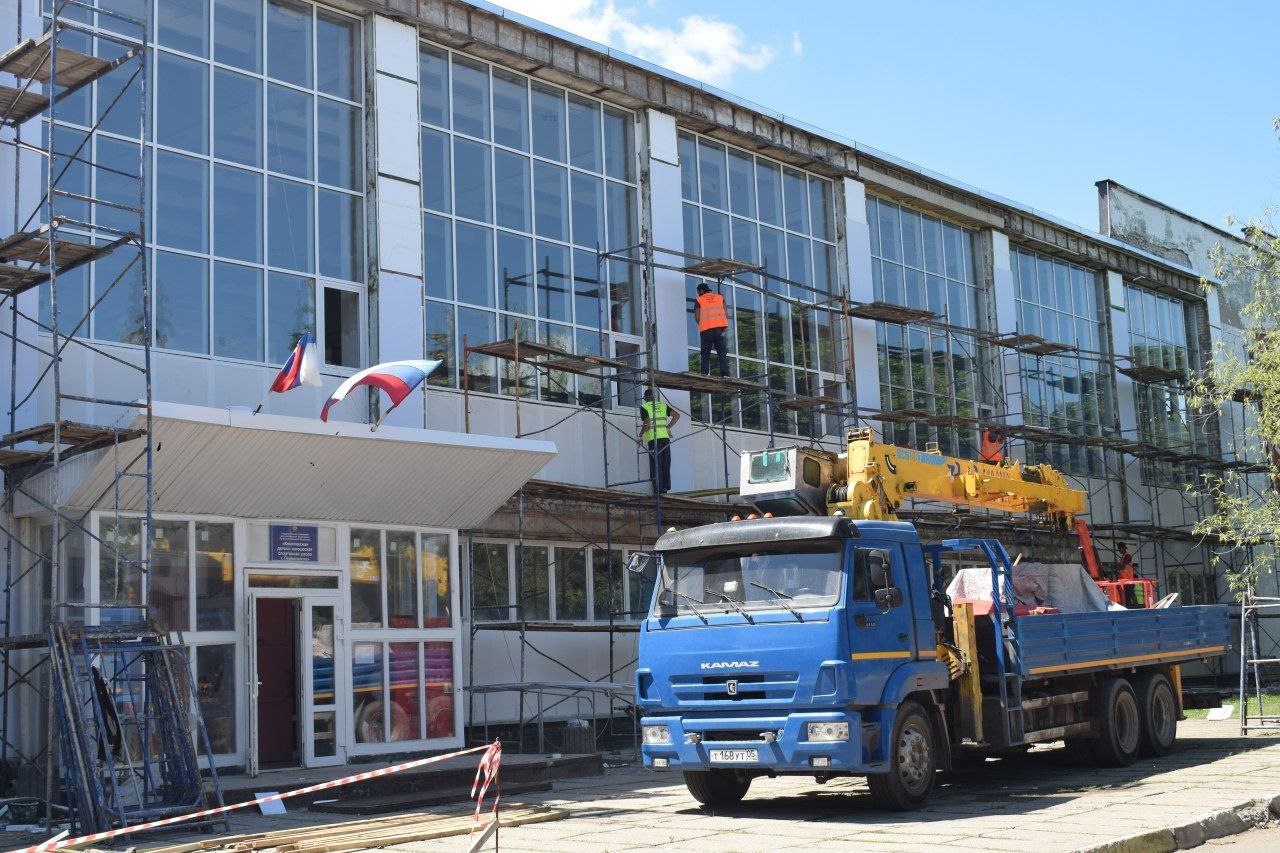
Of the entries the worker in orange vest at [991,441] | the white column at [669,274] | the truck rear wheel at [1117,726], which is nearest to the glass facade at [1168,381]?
the worker in orange vest at [991,441]

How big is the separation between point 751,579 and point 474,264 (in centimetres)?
972

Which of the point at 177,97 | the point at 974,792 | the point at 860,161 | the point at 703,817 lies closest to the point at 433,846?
the point at 703,817

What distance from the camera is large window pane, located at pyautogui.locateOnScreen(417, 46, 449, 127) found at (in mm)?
20797

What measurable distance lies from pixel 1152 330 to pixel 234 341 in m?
27.2

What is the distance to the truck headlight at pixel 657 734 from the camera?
493 inches

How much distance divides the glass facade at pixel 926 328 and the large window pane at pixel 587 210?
7386mm

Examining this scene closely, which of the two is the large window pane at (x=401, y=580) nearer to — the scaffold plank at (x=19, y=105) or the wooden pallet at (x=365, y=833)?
the wooden pallet at (x=365, y=833)

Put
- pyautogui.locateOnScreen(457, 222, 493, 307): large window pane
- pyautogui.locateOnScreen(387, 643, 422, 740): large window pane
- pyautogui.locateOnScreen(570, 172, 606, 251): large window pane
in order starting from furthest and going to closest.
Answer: pyautogui.locateOnScreen(570, 172, 606, 251): large window pane < pyautogui.locateOnScreen(457, 222, 493, 307): large window pane < pyautogui.locateOnScreen(387, 643, 422, 740): large window pane

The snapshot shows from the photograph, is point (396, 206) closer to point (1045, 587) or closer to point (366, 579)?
point (366, 579)

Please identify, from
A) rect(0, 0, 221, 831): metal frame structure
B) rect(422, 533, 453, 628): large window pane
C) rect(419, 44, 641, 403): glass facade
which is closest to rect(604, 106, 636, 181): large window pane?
rect(419, 44, 641, 403): glass facade

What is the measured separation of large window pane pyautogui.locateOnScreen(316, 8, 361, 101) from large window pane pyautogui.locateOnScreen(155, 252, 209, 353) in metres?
3.64

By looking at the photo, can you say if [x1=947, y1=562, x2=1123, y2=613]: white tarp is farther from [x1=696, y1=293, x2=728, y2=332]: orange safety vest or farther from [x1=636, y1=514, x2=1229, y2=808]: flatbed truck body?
[x1=696, y1=293, x2=728, y2=332]: orange safety vest

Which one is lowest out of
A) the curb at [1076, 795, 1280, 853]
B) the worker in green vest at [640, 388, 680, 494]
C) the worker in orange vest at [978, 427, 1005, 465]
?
the curb at [1076, 795, 1280, 853]

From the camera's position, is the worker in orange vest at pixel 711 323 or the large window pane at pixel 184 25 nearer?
the large window pane at pixel 184 25
